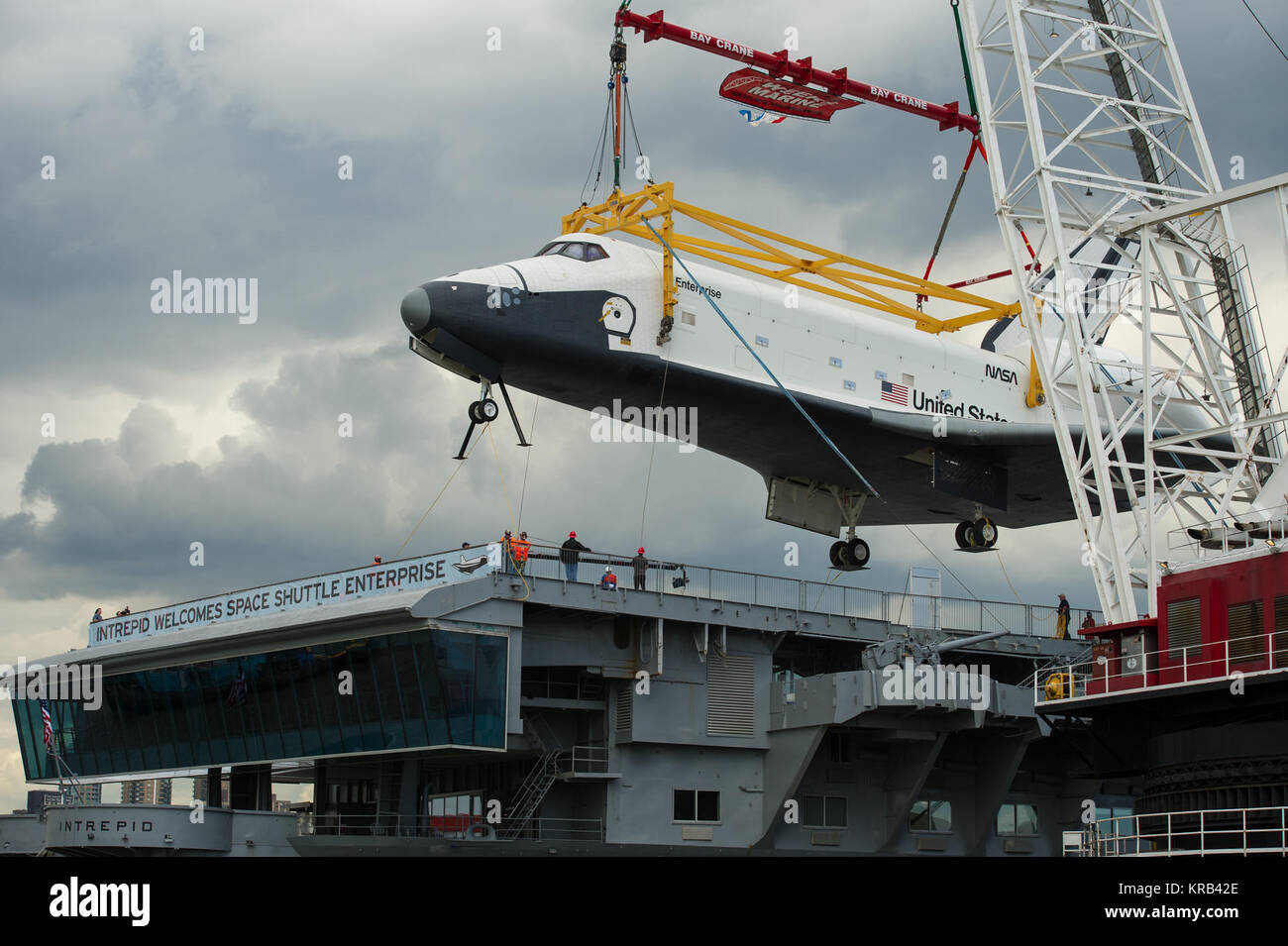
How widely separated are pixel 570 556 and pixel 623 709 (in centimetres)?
541

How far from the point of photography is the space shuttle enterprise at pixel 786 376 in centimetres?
3500

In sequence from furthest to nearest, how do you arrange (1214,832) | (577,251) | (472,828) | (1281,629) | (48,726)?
(48,726), (472,828), (577,251), (1281,629), (1214,832)

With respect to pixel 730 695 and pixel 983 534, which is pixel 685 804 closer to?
pixel 730 695

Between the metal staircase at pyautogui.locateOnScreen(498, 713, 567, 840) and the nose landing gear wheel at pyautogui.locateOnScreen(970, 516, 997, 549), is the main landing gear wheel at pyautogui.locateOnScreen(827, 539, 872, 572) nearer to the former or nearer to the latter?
the nose landing gear wheel at pyautogui.locateOnScreen(970, 516, 997, 549)

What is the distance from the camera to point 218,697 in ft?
158

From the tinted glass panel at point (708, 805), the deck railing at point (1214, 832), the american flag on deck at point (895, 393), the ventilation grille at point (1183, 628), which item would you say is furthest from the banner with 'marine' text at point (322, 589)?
the deck railing at point (1214, 832)

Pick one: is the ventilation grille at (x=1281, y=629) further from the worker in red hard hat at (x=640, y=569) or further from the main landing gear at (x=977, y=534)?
the worker in red hard hat at (x=640, y=569)

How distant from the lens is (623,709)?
4544 cm

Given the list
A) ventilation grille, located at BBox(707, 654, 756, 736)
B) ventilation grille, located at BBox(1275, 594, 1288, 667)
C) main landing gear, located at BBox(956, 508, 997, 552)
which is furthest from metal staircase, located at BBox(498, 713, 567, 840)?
ventilation grille, located at BBox(1275, 594, 1288, 667)

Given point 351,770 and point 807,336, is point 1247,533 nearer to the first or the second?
point 807,336

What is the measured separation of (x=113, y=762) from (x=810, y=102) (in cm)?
3543

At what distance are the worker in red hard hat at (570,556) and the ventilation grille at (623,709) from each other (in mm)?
4203

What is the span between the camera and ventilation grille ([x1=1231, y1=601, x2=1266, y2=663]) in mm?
30203

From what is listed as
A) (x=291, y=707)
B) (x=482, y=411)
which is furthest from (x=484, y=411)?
(x=291, y=707)
